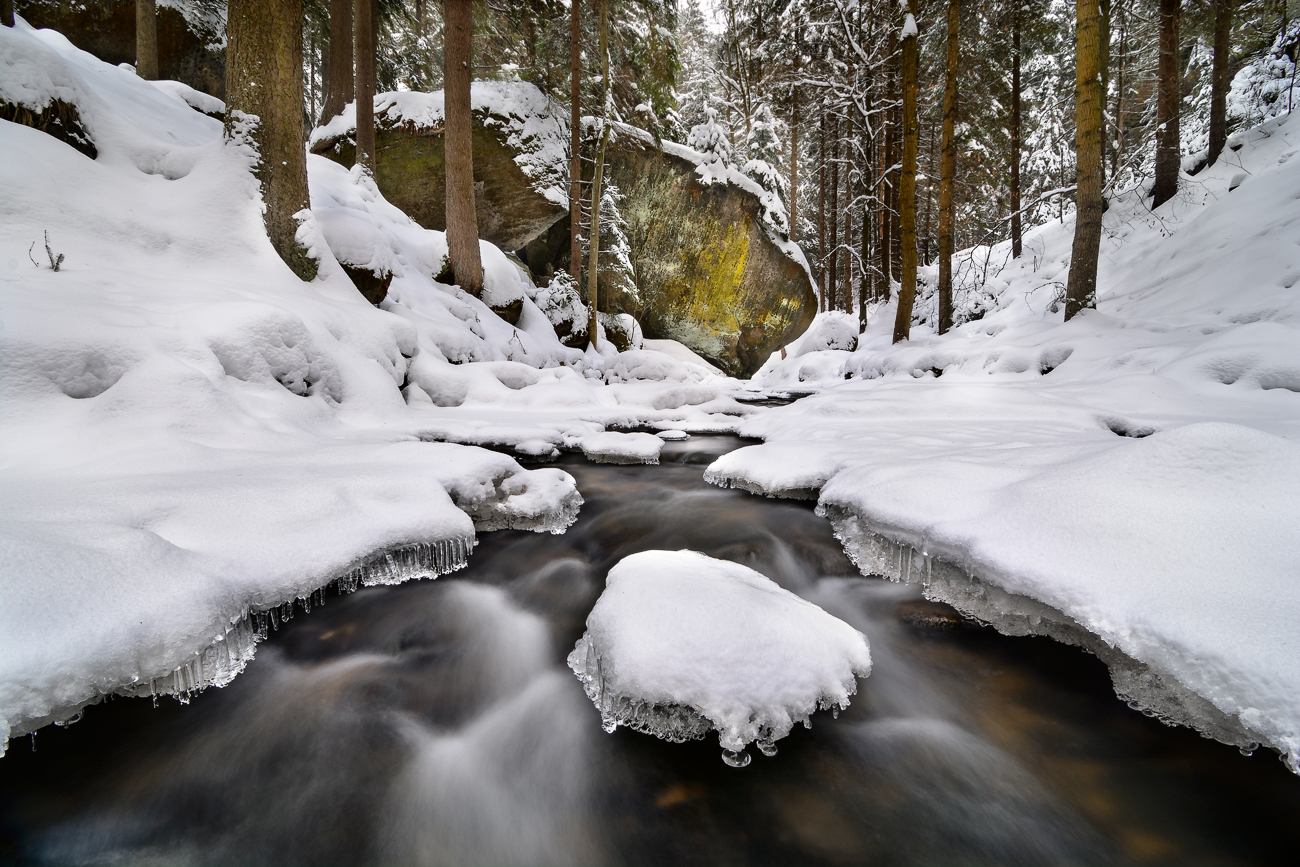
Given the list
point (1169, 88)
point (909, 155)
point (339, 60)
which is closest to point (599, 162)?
point (339, 60)

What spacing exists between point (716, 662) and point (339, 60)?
15069mm

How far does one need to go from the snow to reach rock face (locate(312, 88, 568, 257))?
0.08 feet

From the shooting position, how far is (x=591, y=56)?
43.5 feet

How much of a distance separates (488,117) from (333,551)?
1354 centimetres

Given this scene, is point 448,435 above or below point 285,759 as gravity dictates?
above

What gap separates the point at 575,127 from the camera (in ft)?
38.0

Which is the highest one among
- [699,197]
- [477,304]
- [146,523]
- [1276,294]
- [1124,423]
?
[699,197]

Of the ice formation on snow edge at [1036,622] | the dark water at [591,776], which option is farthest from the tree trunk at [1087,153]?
the dark water at [591,776]

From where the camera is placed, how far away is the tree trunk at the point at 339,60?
1040 cm

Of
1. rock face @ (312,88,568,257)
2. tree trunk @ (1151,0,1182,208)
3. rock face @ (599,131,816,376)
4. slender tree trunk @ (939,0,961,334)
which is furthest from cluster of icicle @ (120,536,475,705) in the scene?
rock face @ (599,131,816,376)

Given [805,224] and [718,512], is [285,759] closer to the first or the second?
[718,512]

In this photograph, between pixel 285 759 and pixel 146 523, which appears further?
pixel 146 523

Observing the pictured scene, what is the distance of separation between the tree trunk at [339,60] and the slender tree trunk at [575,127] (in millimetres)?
4694

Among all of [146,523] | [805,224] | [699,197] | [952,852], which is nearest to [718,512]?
[952,852]
